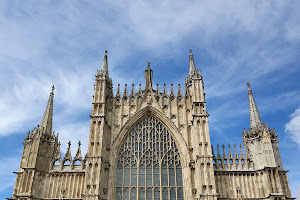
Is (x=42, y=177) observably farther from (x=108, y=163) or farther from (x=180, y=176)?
(x=180, y=176)

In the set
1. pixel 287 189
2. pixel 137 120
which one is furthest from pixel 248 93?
pixel 137 120

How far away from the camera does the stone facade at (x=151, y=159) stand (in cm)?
2220

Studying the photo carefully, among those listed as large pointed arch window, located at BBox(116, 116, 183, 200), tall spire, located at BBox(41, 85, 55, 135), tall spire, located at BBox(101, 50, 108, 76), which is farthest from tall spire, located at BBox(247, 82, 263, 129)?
tall spire, located at BBox(41, 85, 55, 135)

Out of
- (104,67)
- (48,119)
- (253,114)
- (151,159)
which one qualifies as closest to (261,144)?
(253,114)

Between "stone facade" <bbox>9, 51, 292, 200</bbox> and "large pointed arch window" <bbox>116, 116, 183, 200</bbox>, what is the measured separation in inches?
2.9

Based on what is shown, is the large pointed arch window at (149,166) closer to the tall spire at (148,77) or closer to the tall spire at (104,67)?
the tall spire at (148,77)

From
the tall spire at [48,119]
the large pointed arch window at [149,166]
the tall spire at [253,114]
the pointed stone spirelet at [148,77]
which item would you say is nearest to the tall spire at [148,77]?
the pointed stone spirelet at [148,77]

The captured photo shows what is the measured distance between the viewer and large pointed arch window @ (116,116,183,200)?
73.4 ft

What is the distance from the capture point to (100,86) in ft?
86.5

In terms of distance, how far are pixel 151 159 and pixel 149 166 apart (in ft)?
1.91

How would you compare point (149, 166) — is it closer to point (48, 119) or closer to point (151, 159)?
point (151, 159)

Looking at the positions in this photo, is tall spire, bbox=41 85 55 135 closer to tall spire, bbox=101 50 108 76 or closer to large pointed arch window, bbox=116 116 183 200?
tall spire, bbox=101 50 108 76

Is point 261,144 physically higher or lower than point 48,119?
lower

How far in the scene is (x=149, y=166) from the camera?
23.4 m
